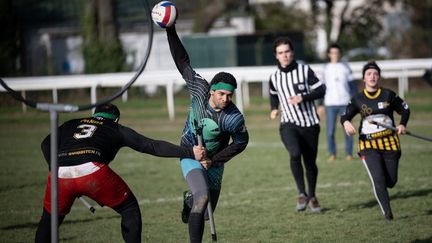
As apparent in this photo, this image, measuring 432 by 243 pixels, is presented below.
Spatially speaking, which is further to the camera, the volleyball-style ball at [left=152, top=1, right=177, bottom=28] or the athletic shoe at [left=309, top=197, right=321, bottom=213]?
the athletic shoe at [left=309, top=197, right=321, bottom=213]

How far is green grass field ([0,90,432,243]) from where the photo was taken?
31.4 feet

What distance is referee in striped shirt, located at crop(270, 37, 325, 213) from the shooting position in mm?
11180

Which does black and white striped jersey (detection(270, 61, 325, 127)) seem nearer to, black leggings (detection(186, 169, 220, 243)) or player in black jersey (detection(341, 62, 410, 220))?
player in black jersey (detection(341, 62, 410, 220))

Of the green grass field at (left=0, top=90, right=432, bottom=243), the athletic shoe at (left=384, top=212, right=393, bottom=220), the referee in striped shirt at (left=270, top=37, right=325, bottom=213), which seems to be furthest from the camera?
Answer: the referee in striped shirt at (left=270, top=37, right=325, bottom=213)

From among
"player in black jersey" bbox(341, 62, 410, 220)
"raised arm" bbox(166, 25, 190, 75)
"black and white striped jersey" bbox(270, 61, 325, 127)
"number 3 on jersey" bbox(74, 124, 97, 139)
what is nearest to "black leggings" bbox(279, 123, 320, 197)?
"black and white striped jersey" bbox(270, 61, 325, 127)

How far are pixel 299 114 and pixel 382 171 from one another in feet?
5.57

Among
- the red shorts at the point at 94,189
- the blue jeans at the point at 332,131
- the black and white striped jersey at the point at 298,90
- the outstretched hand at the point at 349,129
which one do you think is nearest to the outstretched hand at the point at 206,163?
the red shorts at the point at 94,189

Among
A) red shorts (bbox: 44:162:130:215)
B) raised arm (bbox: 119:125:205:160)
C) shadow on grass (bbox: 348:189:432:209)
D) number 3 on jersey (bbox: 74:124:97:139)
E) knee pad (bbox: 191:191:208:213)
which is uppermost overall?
number 3 on jersey (bbox: 74:124:97:139)

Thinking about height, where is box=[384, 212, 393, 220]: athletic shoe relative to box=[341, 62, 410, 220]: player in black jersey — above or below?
below

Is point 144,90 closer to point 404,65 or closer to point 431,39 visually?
point 404,65

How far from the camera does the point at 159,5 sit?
311 inches

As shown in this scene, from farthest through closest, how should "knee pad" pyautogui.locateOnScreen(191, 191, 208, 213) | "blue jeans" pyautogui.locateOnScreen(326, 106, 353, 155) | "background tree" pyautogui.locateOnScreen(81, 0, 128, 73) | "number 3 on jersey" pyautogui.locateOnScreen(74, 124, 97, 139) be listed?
"background tree" pyautogui.locateOnScreen(81, 0, 128, 73)
"blue jeans" pyautogui.locateOnScreen(326, 106, 353, 155)
"knee pad" pyautogui.locateOnScreen(191, 191, 208, 213)
"number 3 on jersey" pyautogui.locateOnScreen(74, 124, 97, 139)

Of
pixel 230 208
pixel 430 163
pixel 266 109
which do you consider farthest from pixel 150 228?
pixel 266 109

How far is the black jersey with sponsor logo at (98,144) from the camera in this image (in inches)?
280
